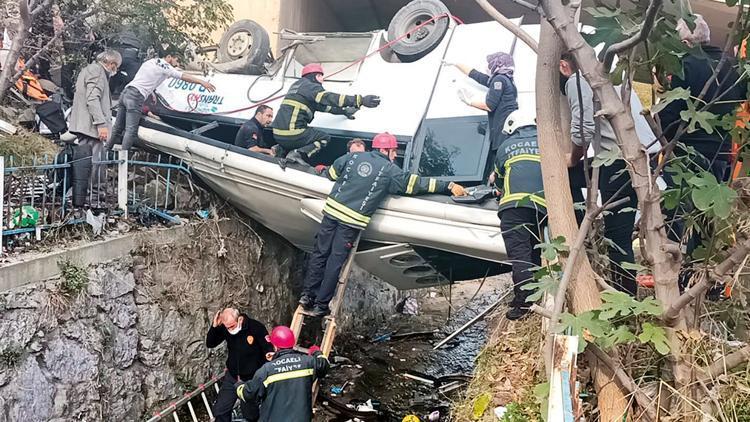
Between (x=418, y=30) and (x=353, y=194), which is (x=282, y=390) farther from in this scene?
(x=418, y=30)

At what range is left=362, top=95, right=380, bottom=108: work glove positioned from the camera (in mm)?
5320

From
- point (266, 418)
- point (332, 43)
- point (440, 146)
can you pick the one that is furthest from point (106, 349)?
point (332, 43)

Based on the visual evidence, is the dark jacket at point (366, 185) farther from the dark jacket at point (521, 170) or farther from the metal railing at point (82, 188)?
the metal railing at point (82, 188)

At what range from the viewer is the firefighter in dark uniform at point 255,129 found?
5836 mm

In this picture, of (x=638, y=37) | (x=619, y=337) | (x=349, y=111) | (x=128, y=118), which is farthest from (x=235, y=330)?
(x=638, y=37)

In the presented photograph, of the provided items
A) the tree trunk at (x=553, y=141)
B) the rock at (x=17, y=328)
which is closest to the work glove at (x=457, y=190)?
the tree trunk at (x=553, y=141)

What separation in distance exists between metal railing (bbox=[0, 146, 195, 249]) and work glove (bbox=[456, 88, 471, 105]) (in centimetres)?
271

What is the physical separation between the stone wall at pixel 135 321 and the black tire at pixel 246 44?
1.82 m

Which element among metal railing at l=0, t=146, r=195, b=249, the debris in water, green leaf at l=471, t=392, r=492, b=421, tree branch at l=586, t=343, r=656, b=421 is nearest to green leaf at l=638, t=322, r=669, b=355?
tree branch at l=586, t=343, r=656, b=421

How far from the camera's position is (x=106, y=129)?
529cm

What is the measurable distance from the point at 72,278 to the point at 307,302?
1872mm

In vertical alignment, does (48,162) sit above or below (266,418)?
above

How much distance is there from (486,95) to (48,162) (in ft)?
→ 11.3

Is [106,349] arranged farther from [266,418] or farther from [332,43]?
[332,43]
